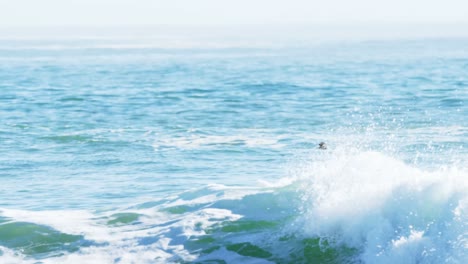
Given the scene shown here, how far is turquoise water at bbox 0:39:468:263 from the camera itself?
41.8 feet

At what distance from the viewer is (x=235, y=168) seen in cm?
1950

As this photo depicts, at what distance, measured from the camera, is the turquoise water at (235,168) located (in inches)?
501

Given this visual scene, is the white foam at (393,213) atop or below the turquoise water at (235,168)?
atop

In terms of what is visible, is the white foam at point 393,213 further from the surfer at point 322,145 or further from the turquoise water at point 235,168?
the surfer at point 322,145

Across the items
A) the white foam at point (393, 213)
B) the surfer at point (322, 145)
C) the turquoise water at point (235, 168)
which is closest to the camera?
the white foam at point (393, 213)

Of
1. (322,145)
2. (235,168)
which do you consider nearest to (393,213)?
(235,168)

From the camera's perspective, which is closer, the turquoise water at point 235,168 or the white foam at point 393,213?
the white foam at point 393,213

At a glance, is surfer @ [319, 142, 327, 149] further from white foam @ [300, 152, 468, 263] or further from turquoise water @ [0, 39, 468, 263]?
white foam @ [300, 152, 468, 263]

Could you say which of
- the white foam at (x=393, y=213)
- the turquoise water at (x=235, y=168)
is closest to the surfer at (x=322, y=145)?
the turquoise water at (x=235, y=168)

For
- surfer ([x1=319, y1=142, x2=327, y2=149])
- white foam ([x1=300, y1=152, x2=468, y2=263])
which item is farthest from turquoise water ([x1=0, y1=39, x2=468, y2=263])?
surfer ([x1=319, y1=142, x2=327, y2=149])

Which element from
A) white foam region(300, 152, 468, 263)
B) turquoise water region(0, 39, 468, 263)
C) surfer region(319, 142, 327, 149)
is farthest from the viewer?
surfer region(319, 142, 327, 149)

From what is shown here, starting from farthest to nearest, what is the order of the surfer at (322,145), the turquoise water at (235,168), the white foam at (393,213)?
the surfer at (322,145), the turquoise water at (235,168), the white foam at (393,213)

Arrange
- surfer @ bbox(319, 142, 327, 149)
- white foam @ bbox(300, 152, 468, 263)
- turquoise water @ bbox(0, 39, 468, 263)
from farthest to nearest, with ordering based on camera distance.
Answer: surfer @ bbox(319, 142, 327, 149) < turquoise water @ bbox(0, 39, 468, 263) < white foam @ bbox(300, 152, 468, 263)

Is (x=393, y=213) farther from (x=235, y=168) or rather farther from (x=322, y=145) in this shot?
(x=322, y=145)
